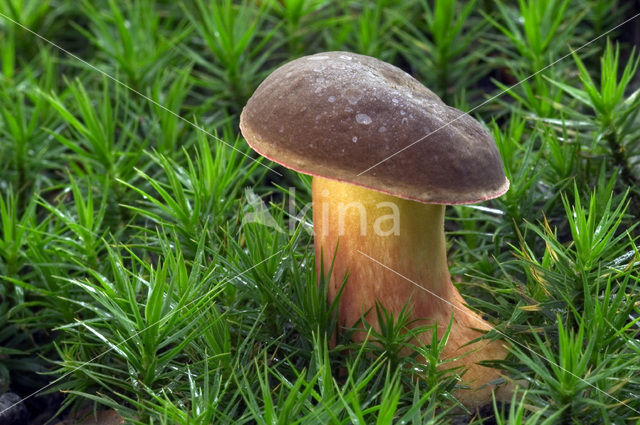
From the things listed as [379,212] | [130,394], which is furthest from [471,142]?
[130,394]

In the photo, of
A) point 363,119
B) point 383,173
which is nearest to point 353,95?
point 363,119

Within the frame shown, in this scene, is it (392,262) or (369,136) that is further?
(392,262)

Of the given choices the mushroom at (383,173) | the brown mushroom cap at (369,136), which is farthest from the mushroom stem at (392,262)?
the brown mushroom cap at (369,136)

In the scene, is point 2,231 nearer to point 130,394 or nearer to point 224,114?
point 130,394

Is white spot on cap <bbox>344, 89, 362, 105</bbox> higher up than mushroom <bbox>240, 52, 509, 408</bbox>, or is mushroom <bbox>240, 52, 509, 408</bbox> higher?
white spot on cap <bbox>344, 89, 362, 105</bbox>

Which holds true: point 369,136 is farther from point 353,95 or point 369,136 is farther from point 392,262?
point 392,262

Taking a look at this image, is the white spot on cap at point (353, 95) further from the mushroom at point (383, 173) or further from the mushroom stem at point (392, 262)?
the mushroom stem at point (392, 262)

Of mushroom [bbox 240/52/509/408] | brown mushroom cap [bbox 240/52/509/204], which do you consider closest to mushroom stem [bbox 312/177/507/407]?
mushroom [bbox 240/52/509/408]

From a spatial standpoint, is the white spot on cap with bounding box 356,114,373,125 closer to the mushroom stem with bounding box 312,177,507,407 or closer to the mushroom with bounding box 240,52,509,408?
the mushroom with bounding box 240,52,509,408
